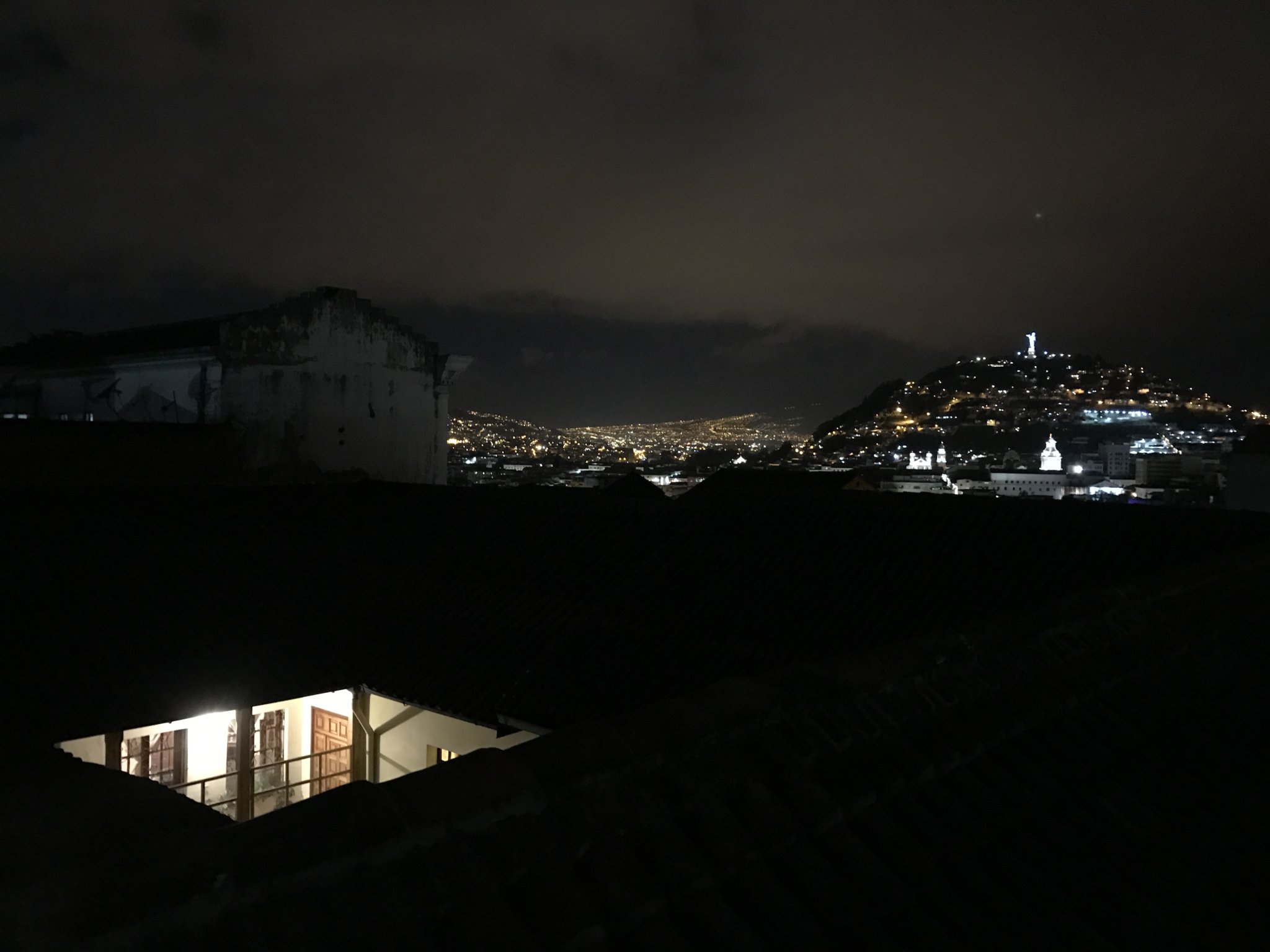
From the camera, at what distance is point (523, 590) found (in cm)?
1080

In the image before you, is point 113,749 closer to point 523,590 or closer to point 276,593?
point 276,593

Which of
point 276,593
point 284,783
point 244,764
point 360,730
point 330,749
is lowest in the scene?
point 284,783

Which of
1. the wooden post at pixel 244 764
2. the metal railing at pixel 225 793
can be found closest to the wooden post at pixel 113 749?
the metal railing at pixel 225 793

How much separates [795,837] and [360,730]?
28.3 feet

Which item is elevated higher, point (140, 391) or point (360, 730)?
point (140, 391)

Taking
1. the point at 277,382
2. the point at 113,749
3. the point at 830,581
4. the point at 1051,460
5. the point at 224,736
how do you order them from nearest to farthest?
1. the point at 113,749
2. the point at 830,581
3. the point at 224,736
4. the point at 277,382
5. the point at 1051,460

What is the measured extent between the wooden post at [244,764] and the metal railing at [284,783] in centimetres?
38

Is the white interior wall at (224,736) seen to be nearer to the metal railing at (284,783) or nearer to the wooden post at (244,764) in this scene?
the metal railing at (284,783)

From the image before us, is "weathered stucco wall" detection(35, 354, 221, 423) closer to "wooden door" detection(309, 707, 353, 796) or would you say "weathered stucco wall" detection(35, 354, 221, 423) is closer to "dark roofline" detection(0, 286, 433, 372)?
"dark roofline" detection(0, 286, 433, 372)

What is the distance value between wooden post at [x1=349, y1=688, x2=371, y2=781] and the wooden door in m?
0.27

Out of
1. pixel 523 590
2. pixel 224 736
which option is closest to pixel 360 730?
pixel 224 736

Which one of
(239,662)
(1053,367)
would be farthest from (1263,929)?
(1053,367)

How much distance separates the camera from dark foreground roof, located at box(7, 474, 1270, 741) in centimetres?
848

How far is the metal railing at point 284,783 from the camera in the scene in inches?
402
